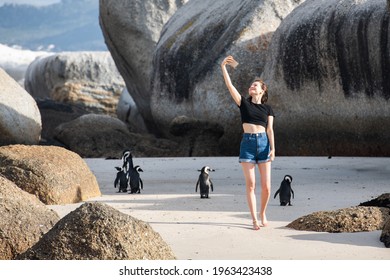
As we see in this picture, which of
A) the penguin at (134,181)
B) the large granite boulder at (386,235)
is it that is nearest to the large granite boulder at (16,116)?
the penguin at (134,181)

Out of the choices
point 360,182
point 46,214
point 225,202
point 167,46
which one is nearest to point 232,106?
point 167,46

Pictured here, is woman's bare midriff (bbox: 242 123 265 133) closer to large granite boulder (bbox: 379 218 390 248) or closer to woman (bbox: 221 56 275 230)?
woman (bbox: 221 56 275 230)

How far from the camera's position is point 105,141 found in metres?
22.3

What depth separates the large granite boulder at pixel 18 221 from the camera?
26.3 ft

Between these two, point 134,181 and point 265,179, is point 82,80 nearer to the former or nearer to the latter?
point 134,181

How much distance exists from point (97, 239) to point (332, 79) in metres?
11.9

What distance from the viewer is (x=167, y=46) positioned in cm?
2358

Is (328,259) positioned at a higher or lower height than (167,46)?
lower

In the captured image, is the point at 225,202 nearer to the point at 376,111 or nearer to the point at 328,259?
the point at 328,259

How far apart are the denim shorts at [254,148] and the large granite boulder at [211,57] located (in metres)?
11.8

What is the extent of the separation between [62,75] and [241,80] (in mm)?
20461

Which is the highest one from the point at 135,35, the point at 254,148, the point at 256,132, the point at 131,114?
the point at 135,35

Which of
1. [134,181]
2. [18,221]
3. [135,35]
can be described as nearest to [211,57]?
[135,35]

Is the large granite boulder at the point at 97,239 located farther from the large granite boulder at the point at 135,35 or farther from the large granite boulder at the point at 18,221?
the large granite boulder at the point at 135,35
